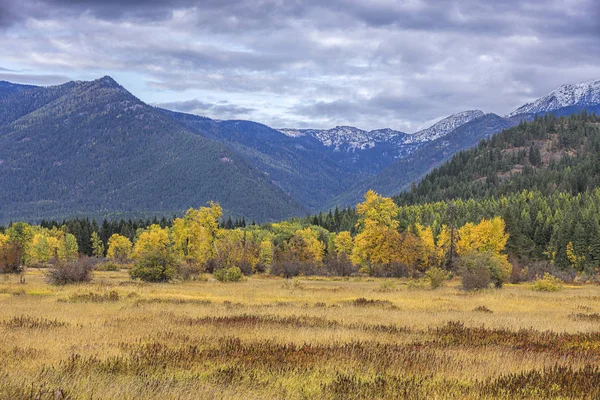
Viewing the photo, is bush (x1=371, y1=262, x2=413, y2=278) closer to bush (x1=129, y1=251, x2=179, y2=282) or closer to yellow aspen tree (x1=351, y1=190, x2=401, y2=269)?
yellow aspen tree (x1=351, y1=190, x2=401, y2=269)

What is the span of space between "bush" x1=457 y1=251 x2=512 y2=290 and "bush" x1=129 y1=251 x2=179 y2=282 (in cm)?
2471

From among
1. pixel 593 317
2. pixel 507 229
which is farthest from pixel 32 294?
pixel 507 229

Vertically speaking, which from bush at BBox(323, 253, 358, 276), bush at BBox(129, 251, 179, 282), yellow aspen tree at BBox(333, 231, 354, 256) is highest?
bush at BBox(129, 251, 179, 282)

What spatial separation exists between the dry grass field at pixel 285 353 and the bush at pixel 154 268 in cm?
1898

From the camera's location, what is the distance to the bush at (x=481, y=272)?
43.4 metres

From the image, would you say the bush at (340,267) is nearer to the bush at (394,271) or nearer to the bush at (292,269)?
the bush at (292,269)

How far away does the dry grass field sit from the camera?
32.9ft

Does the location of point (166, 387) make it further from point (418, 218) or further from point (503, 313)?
point (418, 218)

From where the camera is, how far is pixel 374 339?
1698 cm

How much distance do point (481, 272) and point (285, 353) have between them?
34851 mm

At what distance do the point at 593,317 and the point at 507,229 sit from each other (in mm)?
85154

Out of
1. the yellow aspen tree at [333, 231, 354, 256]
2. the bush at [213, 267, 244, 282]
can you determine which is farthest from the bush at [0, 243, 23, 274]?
the yellow aspen tree at [333, 231, 354, 256]

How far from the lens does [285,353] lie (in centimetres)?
1372

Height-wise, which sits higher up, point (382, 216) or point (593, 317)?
point (382, 216)
